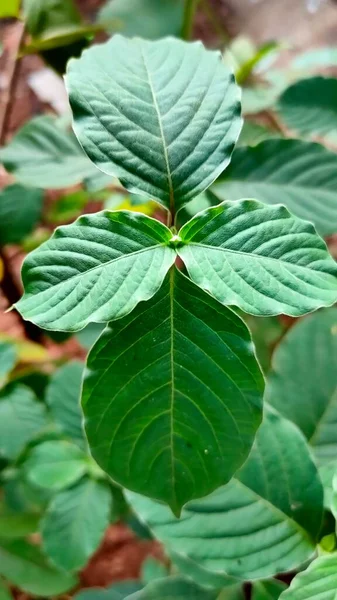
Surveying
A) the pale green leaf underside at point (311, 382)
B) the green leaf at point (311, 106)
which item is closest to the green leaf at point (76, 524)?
the pale green leaf underside at point (311, 382)

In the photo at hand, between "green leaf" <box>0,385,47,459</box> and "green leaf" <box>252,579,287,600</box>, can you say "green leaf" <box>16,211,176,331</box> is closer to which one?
"green leaf" <box>252,579,287,600</box>

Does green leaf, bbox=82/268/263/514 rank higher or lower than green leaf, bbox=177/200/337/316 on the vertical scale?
lower

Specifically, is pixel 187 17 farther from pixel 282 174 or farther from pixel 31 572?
pixel 31 572

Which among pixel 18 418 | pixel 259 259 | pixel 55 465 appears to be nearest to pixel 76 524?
pixel 55 465

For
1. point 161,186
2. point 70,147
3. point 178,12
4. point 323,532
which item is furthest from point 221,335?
point 178,12

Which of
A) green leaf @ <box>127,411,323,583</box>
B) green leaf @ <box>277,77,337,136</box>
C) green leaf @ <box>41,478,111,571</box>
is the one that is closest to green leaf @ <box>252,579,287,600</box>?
green leaf @ <box>127,411,323,583</box>

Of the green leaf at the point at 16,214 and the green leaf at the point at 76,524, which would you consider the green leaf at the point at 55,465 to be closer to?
the green leaf at the point at 76,524
